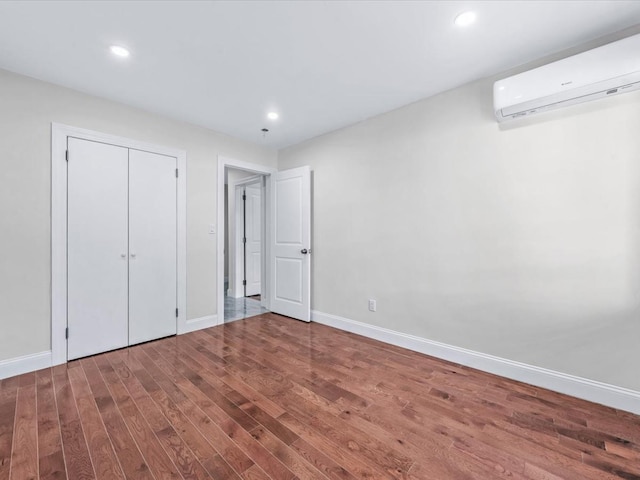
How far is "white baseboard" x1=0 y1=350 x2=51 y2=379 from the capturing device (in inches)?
88.9

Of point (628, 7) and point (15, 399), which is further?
point (15, 399)

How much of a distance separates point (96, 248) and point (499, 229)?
371cm

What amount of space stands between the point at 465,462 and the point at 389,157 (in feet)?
8.61

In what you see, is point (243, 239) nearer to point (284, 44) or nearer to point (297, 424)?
point (284, 44)

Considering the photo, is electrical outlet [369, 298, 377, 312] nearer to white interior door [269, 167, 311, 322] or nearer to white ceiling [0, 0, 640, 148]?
white interior door [269, 167, 311, 322]

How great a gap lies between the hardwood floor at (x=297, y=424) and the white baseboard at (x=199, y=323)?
0.70 m

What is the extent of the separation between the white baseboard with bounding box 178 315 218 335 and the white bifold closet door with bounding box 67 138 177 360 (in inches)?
5.6

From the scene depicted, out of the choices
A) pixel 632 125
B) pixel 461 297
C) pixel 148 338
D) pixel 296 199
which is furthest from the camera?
pixel 296 199

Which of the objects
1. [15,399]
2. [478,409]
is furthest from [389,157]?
[15,399]

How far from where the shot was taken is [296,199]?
12.8ft

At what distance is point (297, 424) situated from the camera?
1702 millimetres

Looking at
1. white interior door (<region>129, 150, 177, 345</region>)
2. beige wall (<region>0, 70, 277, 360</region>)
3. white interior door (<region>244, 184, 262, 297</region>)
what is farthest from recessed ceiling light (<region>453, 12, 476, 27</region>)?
white interior door (<region>244, 184, 262, 297</region>)

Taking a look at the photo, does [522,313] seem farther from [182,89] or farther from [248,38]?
[182,89]

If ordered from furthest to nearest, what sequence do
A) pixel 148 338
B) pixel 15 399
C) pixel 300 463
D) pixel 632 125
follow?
1. pixel 148 338
2. pixel 15 399
3. pixel 632 125
4. pixel 300 463
